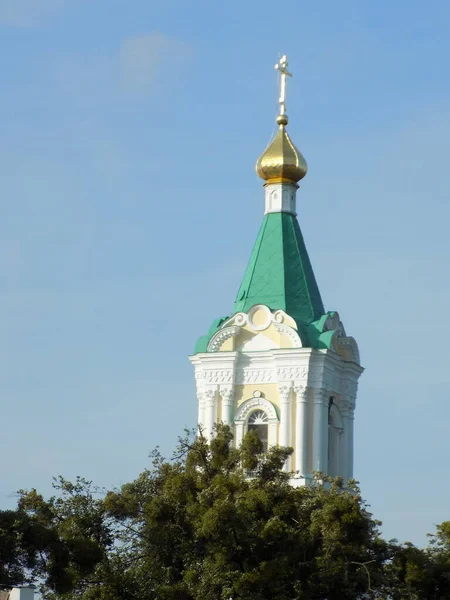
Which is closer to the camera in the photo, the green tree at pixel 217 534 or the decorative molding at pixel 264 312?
the green tree at pixel 217 534

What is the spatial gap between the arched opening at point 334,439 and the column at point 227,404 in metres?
2.31

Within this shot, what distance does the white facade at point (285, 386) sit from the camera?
43312 millimetres

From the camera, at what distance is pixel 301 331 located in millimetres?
43875

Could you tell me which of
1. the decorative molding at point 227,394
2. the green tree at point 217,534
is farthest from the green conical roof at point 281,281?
the green tree at point 217,534

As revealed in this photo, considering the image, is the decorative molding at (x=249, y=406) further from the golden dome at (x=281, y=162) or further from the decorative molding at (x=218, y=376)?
the golden dome at (x=281, y=162)

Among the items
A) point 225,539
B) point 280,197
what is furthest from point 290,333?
point 225,539

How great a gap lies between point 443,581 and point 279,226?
13.2 m

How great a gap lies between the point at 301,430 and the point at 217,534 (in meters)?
11.3

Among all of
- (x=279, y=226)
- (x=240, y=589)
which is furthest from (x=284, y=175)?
(x=240, y=589)

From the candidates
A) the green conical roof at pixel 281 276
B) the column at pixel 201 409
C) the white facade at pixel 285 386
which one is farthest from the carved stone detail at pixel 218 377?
the green conical roof at pixel 281 276

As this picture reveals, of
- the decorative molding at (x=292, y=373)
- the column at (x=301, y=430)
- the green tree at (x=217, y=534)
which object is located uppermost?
the decorative molding at (x=292, y=373)

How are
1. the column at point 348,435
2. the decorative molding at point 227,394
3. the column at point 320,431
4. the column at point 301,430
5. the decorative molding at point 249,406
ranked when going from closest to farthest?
the column at point 301,430
the column at point 320,431
the decorative molding at point 249,406
the decorative molding at point 227,394
the column at point 348,435

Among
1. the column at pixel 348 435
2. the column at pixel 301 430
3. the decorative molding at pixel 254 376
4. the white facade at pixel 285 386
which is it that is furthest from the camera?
the column at pixel 348 435

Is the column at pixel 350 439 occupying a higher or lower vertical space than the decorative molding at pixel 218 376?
lower
